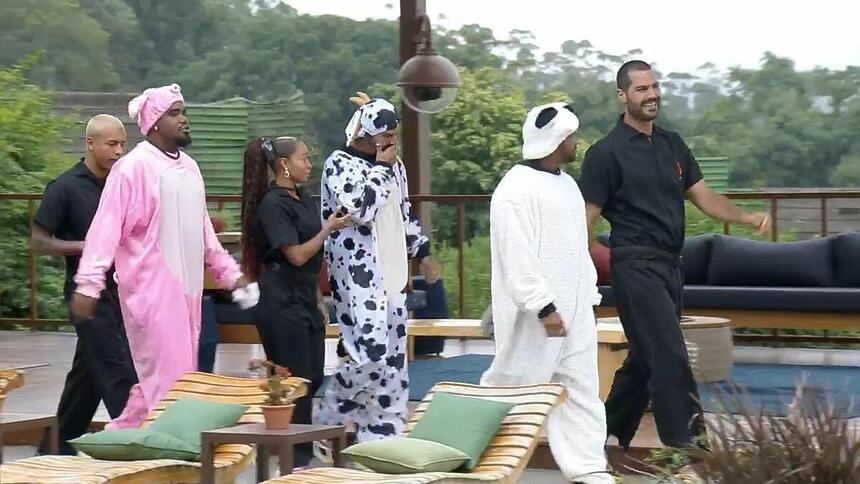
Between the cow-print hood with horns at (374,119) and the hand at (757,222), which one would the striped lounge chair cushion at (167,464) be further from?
the hand at (757,222)

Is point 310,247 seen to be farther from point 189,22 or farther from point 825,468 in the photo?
point 189,22

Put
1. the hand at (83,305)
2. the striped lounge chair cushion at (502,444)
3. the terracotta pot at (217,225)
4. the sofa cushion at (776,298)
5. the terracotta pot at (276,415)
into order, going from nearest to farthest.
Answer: the striped lounge chair cushion at (502,444)
the terracotta pot at (276,415)
the hand at (83,305)
the sofa cushion at (776,298)
the terracotta pot at (217,225)

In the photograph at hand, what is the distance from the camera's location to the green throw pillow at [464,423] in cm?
579

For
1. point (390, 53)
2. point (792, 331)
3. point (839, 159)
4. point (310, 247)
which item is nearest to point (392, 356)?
point (310, 247)

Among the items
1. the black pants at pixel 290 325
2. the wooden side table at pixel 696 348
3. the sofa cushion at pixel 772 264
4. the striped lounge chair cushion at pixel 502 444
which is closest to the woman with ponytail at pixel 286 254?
the black pants at pixel 290 325

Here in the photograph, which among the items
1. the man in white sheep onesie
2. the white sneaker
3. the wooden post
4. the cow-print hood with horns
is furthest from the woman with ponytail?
the wooden post

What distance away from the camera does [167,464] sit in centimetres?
570

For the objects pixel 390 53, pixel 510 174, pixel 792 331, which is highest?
pixel 390 53

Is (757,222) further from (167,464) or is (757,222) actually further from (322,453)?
(167,464)

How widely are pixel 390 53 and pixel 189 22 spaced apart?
84.5 inches

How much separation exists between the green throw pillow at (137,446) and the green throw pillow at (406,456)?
57cm

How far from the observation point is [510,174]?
6.65 metres

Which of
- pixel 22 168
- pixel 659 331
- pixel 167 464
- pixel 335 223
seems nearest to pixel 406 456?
pixel 167 464

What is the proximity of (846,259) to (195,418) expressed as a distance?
6.19 meters
